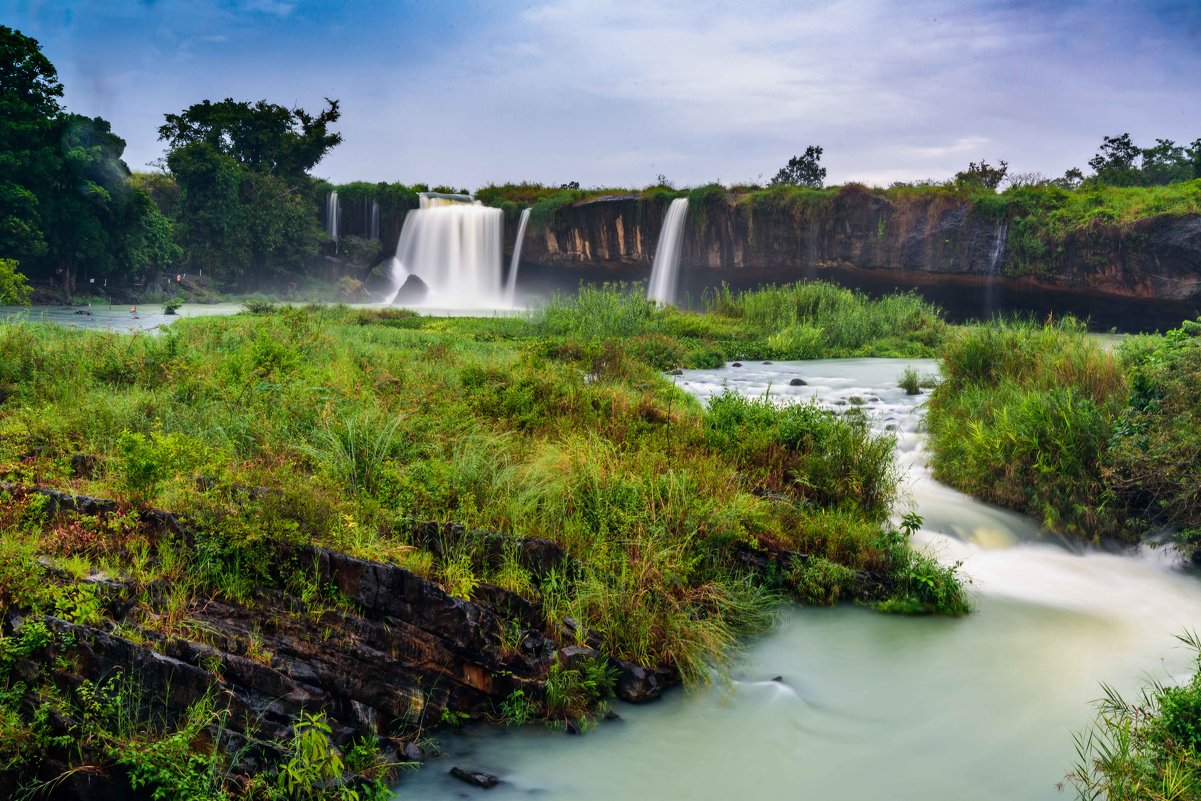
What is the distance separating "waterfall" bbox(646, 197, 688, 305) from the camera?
32875 millimetres

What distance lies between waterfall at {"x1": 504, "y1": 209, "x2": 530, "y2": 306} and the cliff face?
1.15 ft

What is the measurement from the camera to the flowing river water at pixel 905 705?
488 cm

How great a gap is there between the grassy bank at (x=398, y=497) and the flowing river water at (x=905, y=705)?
0.30 meters

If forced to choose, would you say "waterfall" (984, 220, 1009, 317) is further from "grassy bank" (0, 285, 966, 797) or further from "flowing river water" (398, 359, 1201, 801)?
"flowing river water" (398, 359, 1201, 801)

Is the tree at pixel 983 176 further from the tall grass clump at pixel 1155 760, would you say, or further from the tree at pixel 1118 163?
the tall grass clump at pixel 1155 760

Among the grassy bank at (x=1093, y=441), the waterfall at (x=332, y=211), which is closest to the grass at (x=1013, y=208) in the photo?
the grassy bank at (x=1093, y=441)

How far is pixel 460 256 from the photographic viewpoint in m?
37.5

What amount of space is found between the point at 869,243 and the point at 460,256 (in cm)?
1696

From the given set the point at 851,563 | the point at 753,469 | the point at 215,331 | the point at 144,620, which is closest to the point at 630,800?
the point at 144,620

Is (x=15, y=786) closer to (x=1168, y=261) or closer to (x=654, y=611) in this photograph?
(x=654, y=611)

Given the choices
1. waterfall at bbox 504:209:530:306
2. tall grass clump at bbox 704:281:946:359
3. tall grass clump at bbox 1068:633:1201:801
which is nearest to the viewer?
tall grass clump at bbox 1068:633:1201:801

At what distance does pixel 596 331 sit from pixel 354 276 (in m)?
24.9

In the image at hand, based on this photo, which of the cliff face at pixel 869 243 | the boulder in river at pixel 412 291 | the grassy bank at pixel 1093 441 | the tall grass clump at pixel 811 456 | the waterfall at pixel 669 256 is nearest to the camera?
the grassy bank at pixel 1093 441

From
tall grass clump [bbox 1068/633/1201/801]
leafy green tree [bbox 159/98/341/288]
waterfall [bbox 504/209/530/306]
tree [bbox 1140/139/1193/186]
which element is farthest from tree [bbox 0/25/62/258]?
tree [bbox 1140/139/1193/186]
